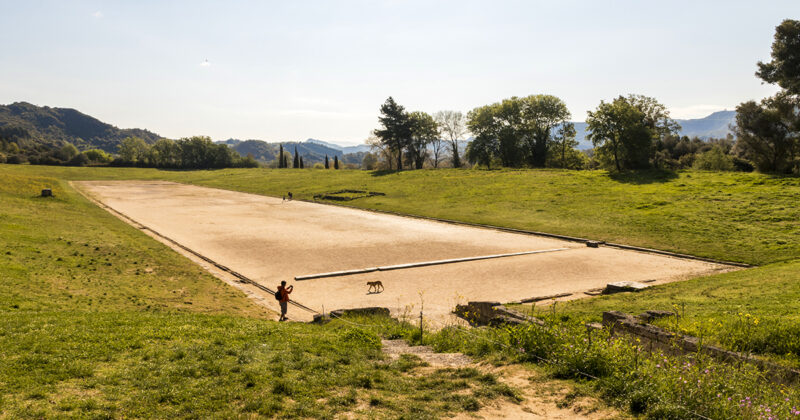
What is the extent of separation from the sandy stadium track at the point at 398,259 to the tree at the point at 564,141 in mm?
64367

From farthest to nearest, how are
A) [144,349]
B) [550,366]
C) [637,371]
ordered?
1. [144,349]
2. [550,366]
3. [637,371]

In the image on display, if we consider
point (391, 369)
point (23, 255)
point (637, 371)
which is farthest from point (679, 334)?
point (23, 255)

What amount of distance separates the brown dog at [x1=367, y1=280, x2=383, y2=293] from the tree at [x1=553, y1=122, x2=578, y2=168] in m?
84.9

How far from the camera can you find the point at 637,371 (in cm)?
781

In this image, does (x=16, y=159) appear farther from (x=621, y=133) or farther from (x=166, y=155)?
(x=621, y=133)

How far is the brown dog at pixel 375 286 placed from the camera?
19484mm

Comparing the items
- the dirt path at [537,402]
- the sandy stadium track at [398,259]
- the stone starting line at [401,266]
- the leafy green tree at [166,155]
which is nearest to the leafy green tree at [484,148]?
the sandy stadium track at [398,259]

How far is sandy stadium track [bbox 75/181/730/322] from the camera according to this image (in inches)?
755

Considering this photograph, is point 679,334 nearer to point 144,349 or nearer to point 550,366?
point 550,366

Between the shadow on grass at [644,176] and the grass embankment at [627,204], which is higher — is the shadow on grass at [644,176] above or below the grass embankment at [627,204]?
above

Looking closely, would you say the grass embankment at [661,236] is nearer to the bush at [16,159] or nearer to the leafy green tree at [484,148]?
the leafy green tree at [484,148]

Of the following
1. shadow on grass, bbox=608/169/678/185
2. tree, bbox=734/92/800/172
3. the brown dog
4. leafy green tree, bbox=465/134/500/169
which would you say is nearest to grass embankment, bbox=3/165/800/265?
shadow on grass, bbox=608/169/678/185

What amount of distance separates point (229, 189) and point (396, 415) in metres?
81.9

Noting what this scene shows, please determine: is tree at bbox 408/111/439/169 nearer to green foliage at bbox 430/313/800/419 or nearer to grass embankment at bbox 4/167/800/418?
grass embankment at bbox 4/167/800/418
